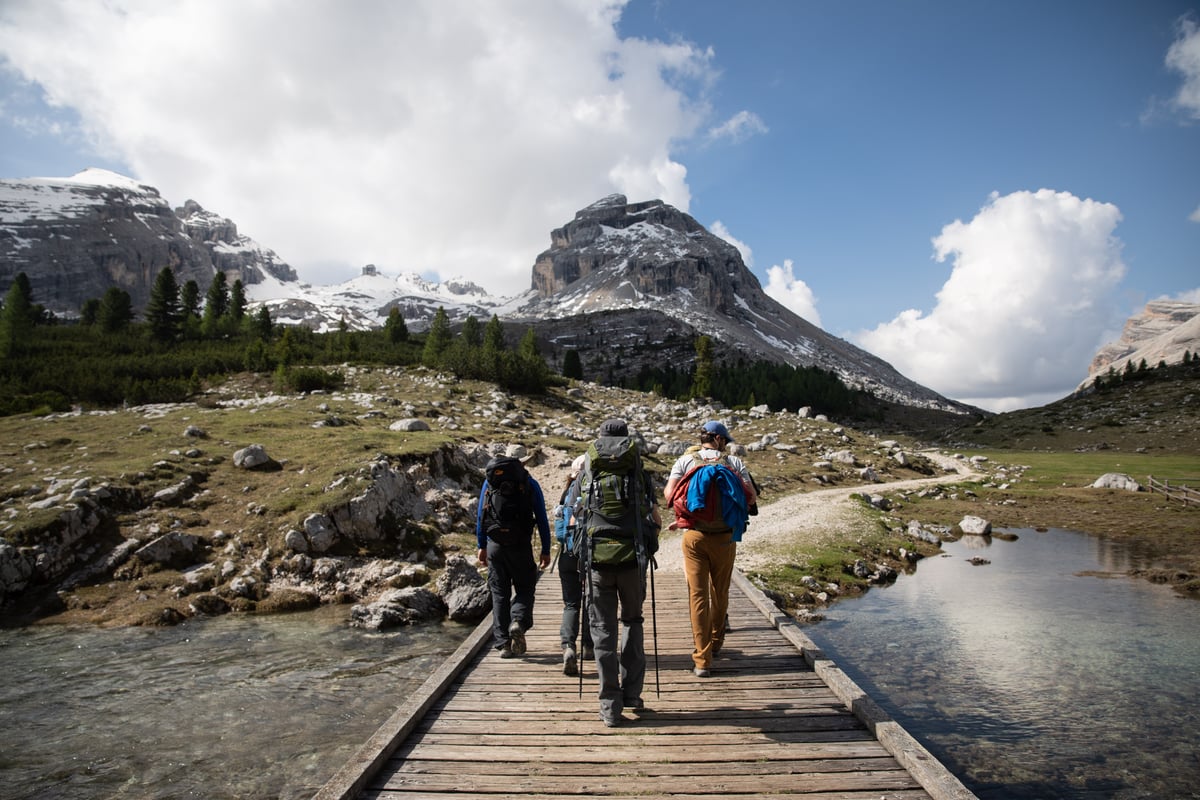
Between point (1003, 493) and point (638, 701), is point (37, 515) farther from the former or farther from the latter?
point (1003, 493)

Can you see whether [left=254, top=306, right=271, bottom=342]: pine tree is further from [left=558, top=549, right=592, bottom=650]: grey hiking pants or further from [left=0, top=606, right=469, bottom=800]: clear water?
[left=558, top=549, right=592, bottom=650]: grey hiking pants

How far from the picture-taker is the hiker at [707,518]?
7359 mm

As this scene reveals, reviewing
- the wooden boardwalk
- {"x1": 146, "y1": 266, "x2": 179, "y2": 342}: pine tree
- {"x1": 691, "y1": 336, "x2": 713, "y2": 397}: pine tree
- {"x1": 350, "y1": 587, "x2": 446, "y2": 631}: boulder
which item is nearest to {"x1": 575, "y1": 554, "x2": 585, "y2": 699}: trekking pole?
the wooden boardwalk

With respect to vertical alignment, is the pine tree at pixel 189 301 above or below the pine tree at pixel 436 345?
above

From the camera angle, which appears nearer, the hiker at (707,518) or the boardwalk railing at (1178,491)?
the hiker at (707,518)

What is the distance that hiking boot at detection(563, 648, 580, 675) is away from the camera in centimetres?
800

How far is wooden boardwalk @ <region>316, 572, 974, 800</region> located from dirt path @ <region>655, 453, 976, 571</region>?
9568 mm

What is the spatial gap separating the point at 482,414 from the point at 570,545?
3570cm

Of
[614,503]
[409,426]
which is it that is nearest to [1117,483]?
[409,426]

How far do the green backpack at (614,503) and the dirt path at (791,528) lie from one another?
11067 mm

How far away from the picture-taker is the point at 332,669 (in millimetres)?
11094

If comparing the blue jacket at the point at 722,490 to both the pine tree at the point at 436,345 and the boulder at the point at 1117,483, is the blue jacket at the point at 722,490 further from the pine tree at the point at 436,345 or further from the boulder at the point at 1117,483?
the pine tree at the point at 436,345

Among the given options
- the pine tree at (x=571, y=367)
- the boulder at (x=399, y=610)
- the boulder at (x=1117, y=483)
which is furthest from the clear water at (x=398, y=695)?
the pine tree at (x=571, y=367)

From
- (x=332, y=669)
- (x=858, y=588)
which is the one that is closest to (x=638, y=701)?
(x=332, y=669)
